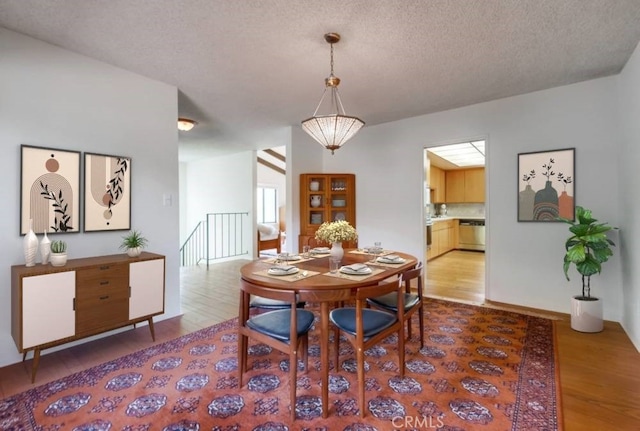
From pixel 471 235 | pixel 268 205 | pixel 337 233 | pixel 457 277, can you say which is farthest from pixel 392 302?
pixel 268 205

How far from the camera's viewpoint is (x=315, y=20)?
86.9 inches

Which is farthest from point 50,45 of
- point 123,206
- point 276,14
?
point 276,14

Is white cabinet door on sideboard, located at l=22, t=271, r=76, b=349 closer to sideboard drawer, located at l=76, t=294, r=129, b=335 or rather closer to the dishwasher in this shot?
sideboard drawer, located at l=76, t=294, r=129, b=335

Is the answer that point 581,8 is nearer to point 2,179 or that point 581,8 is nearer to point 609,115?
point 609,115

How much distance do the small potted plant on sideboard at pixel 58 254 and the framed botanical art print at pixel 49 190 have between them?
0.71 feet

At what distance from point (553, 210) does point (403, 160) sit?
1950 mm

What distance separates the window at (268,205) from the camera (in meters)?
9.84

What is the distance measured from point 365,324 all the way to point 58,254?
7.74 feet

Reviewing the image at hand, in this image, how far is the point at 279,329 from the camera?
6.45 feet

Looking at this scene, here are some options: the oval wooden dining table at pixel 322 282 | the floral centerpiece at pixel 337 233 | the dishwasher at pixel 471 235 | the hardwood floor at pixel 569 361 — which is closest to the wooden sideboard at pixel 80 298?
the hardwood floor at pixel 569 361

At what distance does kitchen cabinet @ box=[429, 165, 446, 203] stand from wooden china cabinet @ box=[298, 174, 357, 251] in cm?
334

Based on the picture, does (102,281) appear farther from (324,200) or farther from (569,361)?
(569,361)

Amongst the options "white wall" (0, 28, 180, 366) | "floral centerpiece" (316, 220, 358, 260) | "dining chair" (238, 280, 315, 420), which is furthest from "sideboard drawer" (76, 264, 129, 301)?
"floral centerpiece" (316, 220, 358, 260)

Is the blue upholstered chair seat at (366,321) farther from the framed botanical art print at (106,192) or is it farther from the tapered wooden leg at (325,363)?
the framed botanical art print at (106,192)
